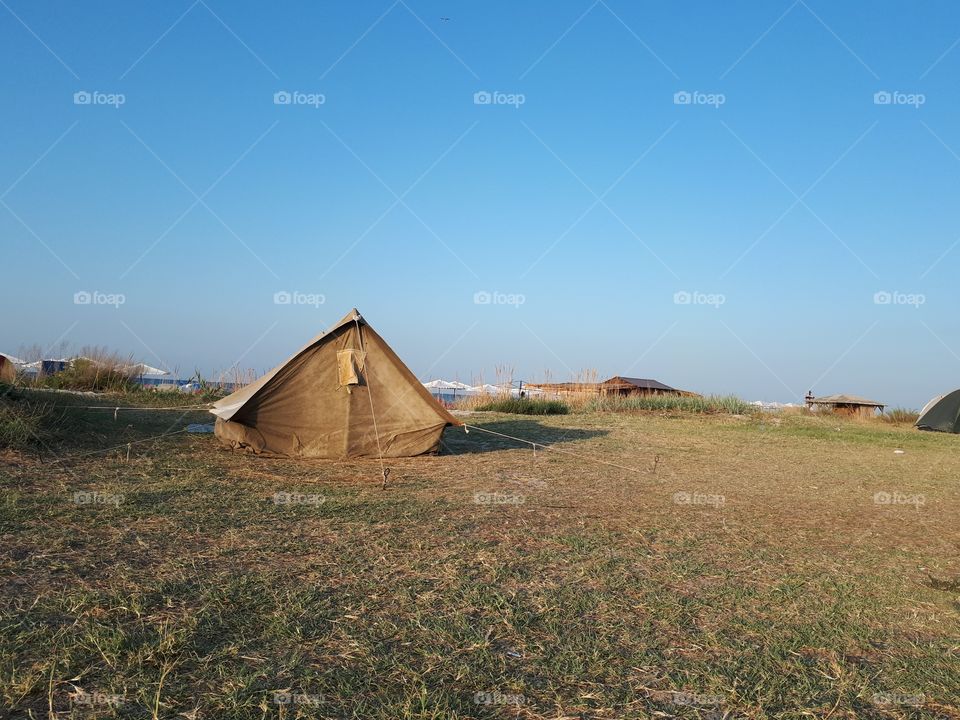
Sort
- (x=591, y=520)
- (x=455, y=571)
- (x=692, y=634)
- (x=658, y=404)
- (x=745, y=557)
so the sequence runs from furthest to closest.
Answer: (x=658, y=404), (x=591, y=520), (x=745, y=557), (x=455, y=571), (x=692, y=634)

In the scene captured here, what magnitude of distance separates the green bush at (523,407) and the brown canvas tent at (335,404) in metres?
8.44

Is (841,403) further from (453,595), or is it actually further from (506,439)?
(453,595)

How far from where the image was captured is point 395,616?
11.9 feet

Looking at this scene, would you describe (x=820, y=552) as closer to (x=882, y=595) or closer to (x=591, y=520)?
(x=882, y=595)

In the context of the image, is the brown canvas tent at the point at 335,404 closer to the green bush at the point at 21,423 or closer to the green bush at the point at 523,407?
the green bush at the point at 21,423

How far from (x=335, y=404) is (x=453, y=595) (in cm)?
567

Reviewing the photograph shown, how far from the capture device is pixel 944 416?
18938mm

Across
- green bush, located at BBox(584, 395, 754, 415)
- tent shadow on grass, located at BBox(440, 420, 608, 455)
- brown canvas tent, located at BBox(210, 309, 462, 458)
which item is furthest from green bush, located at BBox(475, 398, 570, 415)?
brown canvas tent, located at BBox(210, 309, 462, 458)

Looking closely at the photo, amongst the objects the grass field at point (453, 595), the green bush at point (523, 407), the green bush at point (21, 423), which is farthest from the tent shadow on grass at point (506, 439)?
the green bush at point (21, 423)

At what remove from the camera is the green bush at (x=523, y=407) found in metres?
18.2

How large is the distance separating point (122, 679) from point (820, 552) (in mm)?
4849

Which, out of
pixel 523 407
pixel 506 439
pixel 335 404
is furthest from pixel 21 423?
pixel 523 407

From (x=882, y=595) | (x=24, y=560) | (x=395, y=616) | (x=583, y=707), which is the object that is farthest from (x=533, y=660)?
(x=24, y=560)

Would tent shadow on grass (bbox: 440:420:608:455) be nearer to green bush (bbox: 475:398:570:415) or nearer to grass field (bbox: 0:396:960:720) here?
grass field (bbox: 0:396:960:720)
